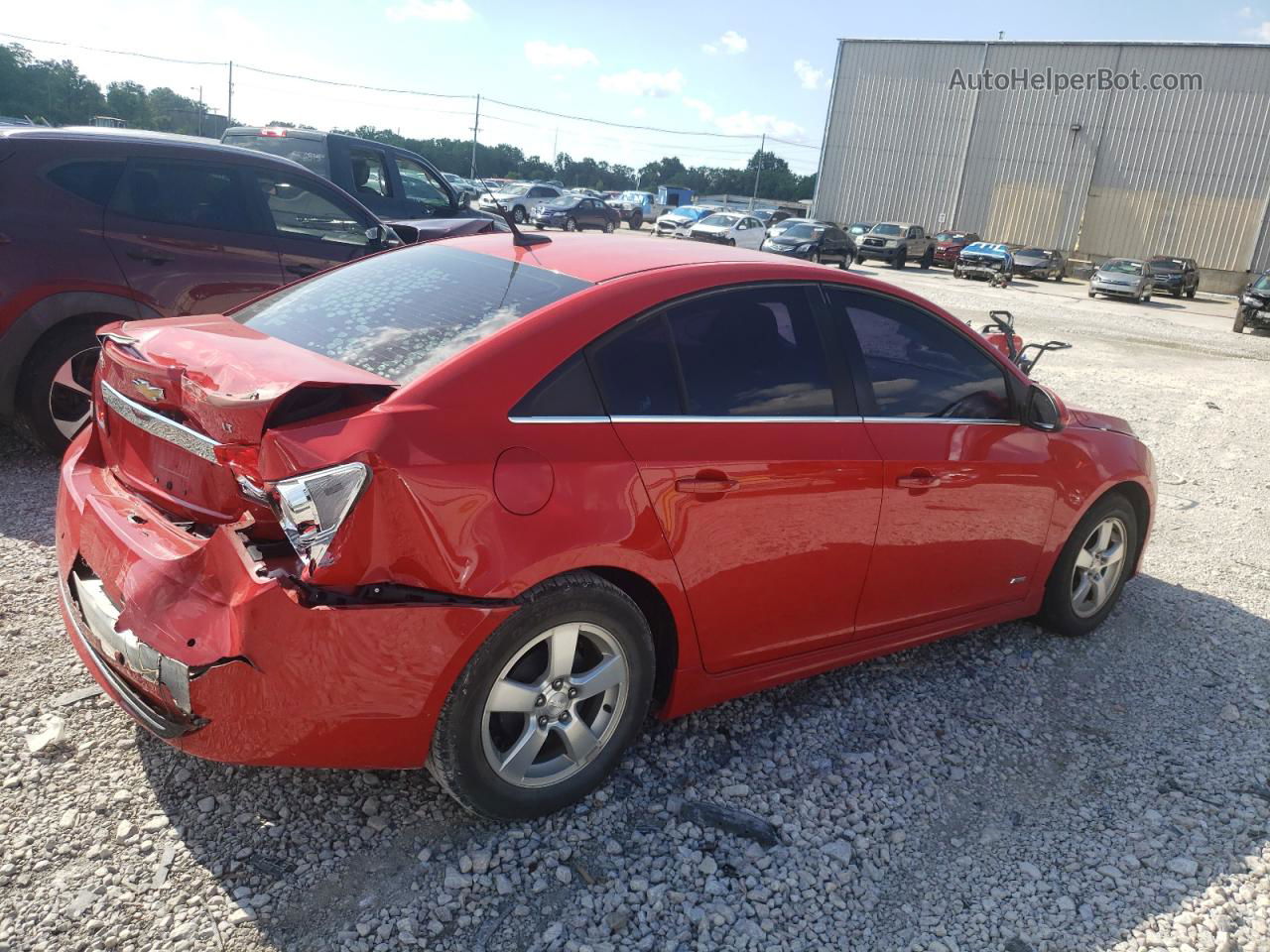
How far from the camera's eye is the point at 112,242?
18.1 feet

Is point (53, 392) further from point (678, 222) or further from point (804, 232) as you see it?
point (678, 222)

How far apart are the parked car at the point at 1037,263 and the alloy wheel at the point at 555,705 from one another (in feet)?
132

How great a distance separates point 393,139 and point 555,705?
8257 cm

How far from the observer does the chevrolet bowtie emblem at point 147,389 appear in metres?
2.78

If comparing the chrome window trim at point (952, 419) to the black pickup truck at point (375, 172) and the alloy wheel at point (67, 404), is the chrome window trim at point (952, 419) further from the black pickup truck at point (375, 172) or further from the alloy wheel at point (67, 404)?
the black pickup truck at point (375, 172)

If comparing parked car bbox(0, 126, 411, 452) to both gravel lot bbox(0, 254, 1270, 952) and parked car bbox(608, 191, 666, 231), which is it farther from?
parked car bbox(608, 191, 666, 231)

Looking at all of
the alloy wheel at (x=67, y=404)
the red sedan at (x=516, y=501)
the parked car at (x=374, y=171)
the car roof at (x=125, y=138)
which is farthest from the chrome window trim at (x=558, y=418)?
the parked car at (x=374, y=171)

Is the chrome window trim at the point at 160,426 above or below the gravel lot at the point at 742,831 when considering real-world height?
above

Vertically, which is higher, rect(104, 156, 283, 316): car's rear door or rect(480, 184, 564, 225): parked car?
rect(480, 184, 564, 225): parked car

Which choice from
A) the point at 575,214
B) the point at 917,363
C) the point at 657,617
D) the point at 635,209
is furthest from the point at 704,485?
the point at 635,209

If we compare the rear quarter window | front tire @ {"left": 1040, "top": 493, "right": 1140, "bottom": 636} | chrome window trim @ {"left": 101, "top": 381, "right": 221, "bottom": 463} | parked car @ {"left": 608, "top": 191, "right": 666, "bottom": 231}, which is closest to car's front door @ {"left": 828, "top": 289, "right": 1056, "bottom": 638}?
front tire @ {"left": 1040, "top": 493, "right": 1140, "bottom": 636}

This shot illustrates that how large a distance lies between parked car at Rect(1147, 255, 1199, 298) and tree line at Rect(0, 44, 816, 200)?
28938 millimetres

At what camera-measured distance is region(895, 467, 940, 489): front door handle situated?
340 centimetres

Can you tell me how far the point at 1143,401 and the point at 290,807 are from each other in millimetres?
11290
